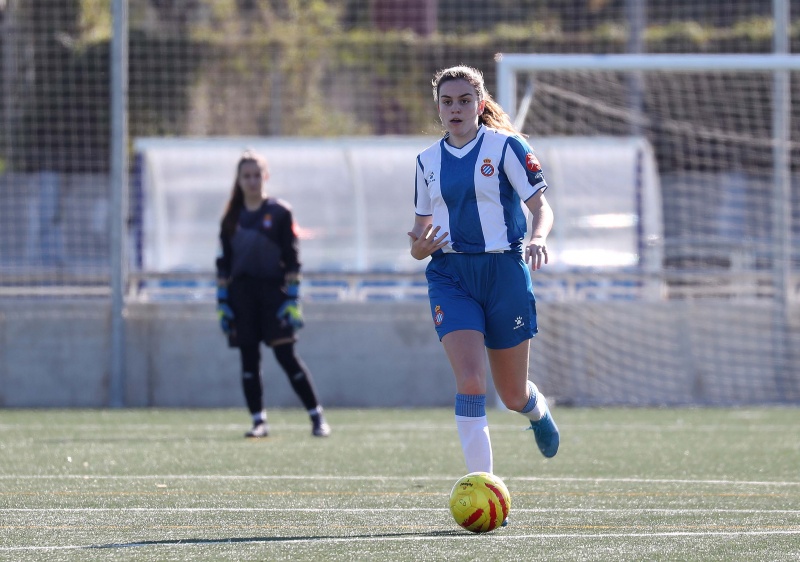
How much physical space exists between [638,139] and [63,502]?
1331 centimetres

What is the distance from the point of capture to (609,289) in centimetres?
1395

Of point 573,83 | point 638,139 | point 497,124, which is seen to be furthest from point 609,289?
point 497,124

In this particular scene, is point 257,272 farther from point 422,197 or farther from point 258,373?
point 422,197

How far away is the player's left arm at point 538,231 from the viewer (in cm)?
584

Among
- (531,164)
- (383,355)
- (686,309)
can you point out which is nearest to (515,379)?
(531,164)

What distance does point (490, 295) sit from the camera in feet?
20.0

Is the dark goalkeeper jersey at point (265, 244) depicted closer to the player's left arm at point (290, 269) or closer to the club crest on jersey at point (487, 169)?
the player's left arm at point (290, 269)

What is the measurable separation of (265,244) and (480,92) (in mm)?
3857

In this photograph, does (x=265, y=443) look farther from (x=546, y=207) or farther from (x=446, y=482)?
(x=546, y=207)

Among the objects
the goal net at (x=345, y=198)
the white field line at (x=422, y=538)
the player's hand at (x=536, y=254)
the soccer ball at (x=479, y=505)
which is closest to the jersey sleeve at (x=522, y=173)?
the player's hand at (x=536, y=254)

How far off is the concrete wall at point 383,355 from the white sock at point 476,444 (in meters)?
7.44

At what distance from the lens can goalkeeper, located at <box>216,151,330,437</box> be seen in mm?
9820

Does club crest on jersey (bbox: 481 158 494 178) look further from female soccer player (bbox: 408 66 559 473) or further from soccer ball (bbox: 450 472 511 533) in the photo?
soccer ball (bbox: 450 472 511 533)

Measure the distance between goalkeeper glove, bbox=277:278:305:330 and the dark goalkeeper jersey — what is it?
77mm
